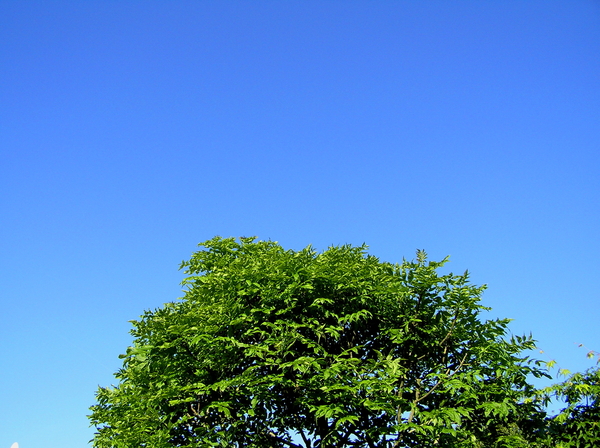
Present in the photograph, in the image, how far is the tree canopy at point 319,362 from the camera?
16797 mm

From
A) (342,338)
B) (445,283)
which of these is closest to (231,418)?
(342,338)

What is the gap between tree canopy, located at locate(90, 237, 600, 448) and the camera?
16.8 meters

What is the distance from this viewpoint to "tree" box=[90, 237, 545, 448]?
1678cm

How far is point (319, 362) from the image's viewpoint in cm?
1723

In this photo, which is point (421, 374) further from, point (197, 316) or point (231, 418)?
point (197, 316)

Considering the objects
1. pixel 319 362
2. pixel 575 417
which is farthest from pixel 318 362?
pixel 575 417

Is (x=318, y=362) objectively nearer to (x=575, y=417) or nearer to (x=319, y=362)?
(x=319, y=362)

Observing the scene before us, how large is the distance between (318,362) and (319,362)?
61mm

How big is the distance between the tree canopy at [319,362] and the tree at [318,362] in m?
0.05

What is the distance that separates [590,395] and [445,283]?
680 cm

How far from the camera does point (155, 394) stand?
59.8 ft

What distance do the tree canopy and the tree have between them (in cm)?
5

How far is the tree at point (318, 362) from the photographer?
1678 cm

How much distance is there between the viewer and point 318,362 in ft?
56.4
